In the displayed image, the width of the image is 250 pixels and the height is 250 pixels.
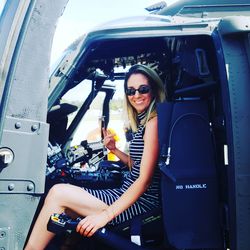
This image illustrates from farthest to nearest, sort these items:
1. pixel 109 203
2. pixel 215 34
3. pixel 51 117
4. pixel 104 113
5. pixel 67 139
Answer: pixel 104 113, pixel 67 139, pixel 51 117, pixel 109 203, pixel 215 34

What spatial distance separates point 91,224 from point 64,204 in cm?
27

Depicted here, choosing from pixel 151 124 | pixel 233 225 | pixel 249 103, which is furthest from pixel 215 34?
pixel 233 225

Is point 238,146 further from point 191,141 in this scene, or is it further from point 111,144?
point 111,144

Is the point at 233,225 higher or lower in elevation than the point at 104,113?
lower

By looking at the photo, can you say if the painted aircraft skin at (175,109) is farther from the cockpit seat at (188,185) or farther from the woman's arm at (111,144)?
the woman's arm at (111,144)

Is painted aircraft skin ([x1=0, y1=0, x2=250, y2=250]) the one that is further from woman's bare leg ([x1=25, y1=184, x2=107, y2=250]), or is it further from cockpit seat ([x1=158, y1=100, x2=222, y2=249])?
woman's bare leg ([x1=25, y1=184, x2=107, y2=250])

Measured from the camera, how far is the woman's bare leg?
1.90 meters

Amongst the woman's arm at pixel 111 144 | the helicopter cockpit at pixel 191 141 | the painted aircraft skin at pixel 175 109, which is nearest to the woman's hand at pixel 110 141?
the woman's arm at pixel 111 144

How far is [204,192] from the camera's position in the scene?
1829 mm

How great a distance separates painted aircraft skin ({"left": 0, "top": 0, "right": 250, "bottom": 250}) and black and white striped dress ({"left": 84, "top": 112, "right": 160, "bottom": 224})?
88 millimetres

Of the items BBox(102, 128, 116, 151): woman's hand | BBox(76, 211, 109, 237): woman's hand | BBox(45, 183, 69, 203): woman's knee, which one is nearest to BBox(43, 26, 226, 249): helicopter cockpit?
BBox(76, 211, 109, 237): woman's hand

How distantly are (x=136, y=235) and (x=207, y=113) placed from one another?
876 mm

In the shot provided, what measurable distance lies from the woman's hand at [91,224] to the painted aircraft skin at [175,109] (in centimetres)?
13

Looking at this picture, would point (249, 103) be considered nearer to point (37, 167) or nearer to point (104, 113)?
point (37, 167)
